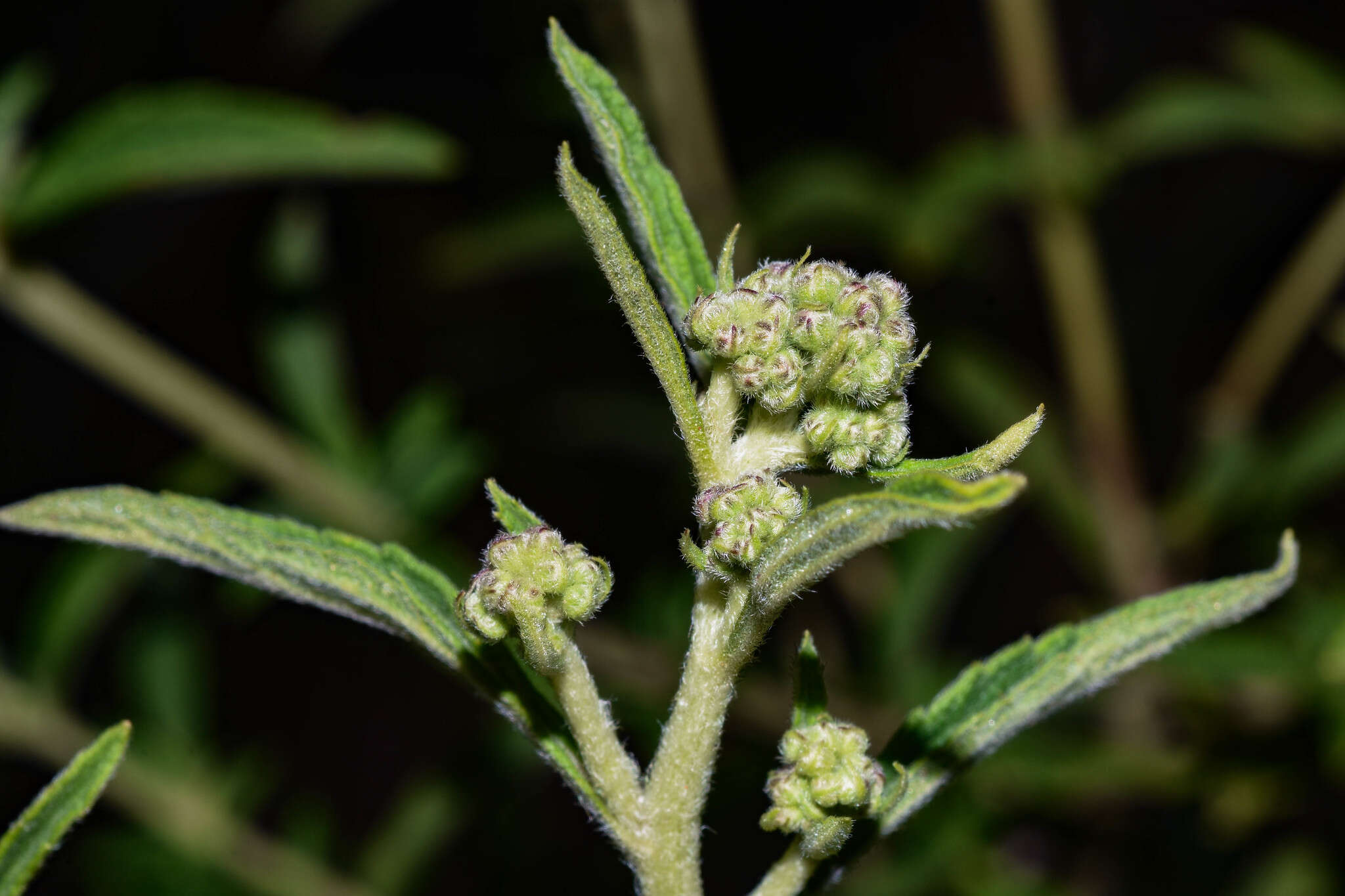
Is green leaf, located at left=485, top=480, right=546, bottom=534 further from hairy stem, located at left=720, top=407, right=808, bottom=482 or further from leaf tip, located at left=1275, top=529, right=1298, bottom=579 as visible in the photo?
leaf tip, located at left=1275, top=529, right=1298, bottom=579

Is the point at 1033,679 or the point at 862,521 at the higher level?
the point at 1033,679

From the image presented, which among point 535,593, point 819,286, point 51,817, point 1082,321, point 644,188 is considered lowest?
point 51,817

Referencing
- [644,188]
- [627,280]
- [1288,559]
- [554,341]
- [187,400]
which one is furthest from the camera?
[554,341]

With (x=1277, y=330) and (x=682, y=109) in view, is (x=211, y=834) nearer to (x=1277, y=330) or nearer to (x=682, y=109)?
(x=682, y=109)

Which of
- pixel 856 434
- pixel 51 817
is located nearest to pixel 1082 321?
pixel 856 434

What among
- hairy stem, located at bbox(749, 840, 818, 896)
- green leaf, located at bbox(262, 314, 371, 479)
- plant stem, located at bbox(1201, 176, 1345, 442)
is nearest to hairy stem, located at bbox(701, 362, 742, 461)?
hairy stem, located at bbox(749, 840, 818, 896)

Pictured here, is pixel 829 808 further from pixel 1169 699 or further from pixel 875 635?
pixel 1169 699
